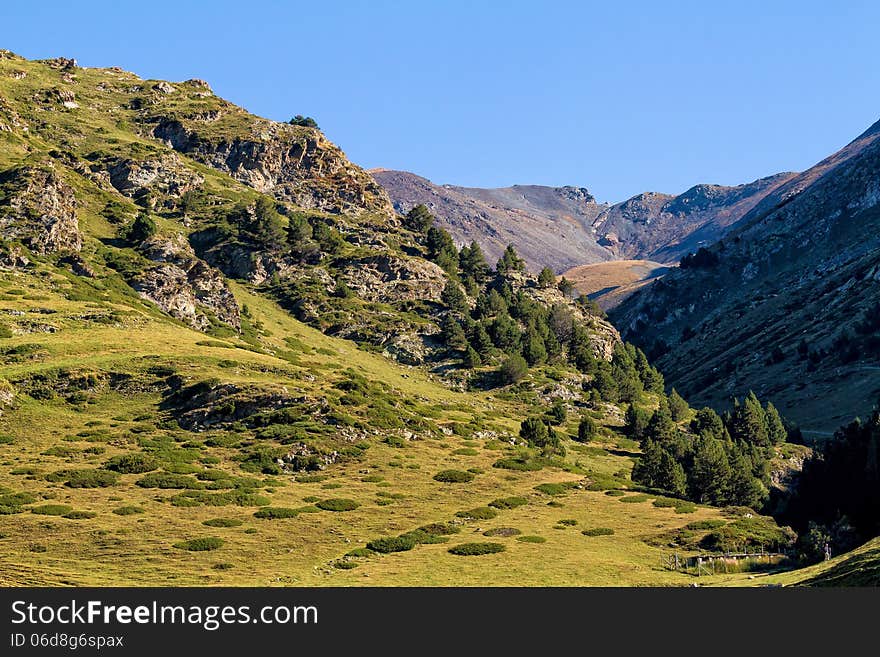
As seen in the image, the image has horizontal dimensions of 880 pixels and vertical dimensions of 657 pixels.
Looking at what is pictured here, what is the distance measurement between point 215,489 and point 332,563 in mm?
27158

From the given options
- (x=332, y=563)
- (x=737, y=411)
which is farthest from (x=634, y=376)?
(x=332, y=563)

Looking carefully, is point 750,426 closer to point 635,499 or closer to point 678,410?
point 678,410

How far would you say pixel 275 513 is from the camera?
70.2m

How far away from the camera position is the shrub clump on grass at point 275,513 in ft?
228

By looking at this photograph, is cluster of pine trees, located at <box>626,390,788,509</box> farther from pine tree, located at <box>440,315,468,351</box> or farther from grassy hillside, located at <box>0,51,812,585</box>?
pine tree, located at <box>440,315,468,351</box>

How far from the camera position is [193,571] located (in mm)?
50281

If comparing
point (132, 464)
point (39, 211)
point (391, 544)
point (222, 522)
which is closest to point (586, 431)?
point (132, 464)

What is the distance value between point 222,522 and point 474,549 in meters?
21.3

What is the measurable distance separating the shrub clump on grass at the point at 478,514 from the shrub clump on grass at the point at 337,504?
9849 millimetres

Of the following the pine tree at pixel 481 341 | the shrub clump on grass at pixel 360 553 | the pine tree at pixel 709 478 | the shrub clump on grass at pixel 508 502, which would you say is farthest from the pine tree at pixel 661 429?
the shrub clump on grass at pixel 360 553

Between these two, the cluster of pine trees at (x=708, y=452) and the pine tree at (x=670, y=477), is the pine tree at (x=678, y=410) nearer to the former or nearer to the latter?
the cluster of pine trees at (x=708, y=452)

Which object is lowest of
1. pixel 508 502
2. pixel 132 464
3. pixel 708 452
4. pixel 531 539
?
pixel 531 539
